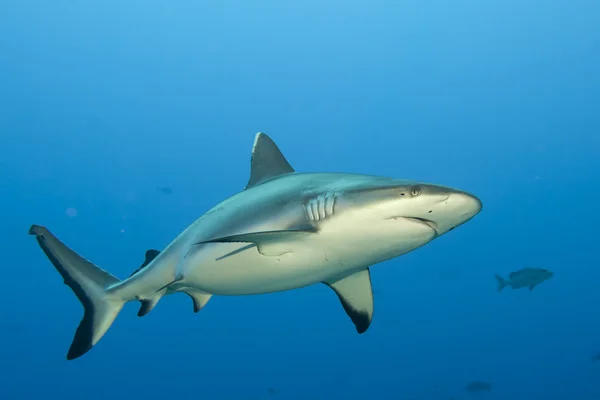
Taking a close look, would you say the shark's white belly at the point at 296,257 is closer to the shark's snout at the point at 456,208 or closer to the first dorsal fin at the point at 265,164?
the shark's snout at the point at 456,208

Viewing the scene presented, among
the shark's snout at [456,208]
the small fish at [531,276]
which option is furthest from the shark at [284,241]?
the small fish at [531,276]

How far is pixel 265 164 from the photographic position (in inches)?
→ 173

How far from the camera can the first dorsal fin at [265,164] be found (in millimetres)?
4348

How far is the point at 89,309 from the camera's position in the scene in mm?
4203

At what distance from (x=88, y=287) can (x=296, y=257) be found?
228 cm

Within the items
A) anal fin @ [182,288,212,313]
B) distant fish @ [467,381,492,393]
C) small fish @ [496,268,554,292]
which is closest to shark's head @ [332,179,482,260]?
anal fin @ [182,288,212,313]

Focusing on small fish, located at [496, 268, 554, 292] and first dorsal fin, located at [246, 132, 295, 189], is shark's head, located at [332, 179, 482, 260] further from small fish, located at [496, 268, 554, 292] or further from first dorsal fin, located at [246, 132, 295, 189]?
small fish, located at [496, 268, 554, 292]

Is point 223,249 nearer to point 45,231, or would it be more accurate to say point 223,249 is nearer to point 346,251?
point 346,251

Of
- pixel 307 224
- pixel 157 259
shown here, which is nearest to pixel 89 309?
pixel 157 259

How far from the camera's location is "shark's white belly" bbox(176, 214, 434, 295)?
2.84 metres

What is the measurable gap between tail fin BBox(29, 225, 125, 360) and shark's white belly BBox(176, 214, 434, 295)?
90 centimetres

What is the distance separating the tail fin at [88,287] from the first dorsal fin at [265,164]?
1.65 meters

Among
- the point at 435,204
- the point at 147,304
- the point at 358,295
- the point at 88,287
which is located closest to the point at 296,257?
the point at 435,204

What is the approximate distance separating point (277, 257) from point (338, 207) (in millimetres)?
658
